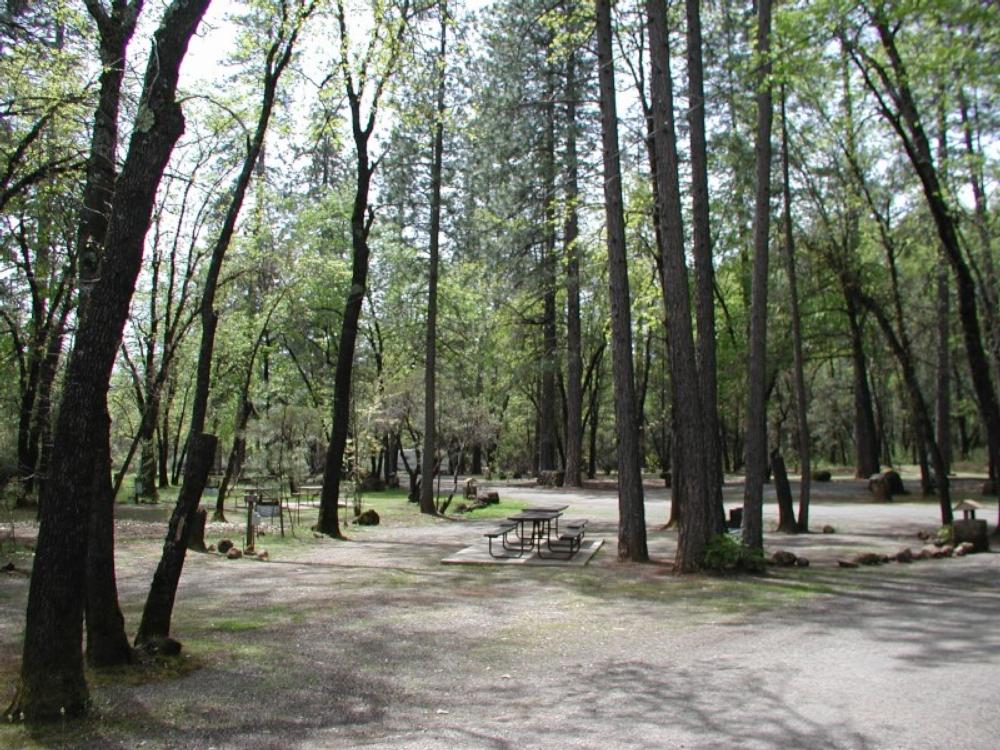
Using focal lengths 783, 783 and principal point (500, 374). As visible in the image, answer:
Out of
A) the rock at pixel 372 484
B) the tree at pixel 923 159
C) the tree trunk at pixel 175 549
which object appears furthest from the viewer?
the rock at pixel 372 484

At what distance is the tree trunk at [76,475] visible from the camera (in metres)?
4.59

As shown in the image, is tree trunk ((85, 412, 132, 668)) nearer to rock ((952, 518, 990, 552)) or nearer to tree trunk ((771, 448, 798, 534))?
rock ((952, 518, 990, 552))

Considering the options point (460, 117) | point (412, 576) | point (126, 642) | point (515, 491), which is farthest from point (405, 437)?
point (126, 642)

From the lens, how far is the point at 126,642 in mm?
5836

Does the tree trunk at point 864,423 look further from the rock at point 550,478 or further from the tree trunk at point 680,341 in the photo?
the tree trunk at point 680,341

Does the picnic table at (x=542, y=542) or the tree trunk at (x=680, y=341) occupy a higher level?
the tree trunk at (x=680, y=341)

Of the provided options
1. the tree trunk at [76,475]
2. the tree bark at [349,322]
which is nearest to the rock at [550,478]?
the tree bark at [349,322]

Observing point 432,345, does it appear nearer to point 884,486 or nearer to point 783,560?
point 783,560

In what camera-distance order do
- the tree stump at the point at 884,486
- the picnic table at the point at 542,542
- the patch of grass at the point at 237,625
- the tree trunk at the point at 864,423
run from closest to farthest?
the patch of grass at the point at 237,625 → the picnic table at the point at 542,542 → the tree stump at the point at 884,486 → the tree trunk at the point at 864,423

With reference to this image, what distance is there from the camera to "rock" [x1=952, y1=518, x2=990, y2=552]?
508 inches

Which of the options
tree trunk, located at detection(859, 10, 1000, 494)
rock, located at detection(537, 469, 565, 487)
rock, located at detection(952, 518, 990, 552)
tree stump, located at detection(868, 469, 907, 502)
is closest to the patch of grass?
rock, located at detection(952, 518, 990, 552)

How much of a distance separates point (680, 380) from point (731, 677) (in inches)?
225

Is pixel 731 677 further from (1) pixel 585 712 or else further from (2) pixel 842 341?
(2) pixel 842 341

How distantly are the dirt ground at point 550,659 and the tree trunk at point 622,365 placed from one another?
596 mm
